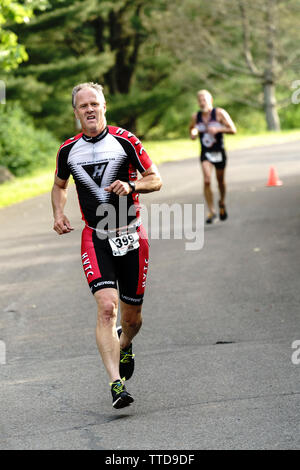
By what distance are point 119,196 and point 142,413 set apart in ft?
4.69

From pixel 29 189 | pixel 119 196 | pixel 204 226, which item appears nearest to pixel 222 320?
pixel 119 196

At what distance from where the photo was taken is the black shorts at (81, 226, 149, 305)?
6.21 meters

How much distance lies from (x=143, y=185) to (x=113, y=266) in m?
0.60

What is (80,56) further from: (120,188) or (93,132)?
(120,188)

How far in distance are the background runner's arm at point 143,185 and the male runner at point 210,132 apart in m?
7.86

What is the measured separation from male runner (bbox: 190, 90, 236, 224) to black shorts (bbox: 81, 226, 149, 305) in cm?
792

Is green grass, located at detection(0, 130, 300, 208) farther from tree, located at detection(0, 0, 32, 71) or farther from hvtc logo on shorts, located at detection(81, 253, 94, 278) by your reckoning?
hvtc logo on shorts, located at detection(81, 253, 94, 278)

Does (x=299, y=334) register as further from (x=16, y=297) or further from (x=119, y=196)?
(x=16, y=297)

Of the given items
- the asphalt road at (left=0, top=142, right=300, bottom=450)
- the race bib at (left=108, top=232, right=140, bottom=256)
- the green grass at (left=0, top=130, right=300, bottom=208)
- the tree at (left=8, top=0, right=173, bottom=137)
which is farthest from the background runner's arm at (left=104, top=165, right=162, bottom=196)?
the tree at (left=8, top=0, right=173, bottom=137)

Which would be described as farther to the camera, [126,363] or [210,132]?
[210,132]

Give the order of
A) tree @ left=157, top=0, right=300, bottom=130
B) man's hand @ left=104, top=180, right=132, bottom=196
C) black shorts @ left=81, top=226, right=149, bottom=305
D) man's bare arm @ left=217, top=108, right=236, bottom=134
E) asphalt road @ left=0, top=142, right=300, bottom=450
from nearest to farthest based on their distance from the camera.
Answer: asphalt road @ left=0, top=142, right=300, bottom=450 < man's hand @ left=104, top=180, right=132, bottom=196 < black shorts @ left=81, top=226, right=149, bottom=305 < man's bare arm @ left=217, top=108, right=236, bottom=134 < tree @ left=157, top=0, right=300, bottom=130

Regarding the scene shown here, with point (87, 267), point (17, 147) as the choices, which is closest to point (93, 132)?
point (87, 267)

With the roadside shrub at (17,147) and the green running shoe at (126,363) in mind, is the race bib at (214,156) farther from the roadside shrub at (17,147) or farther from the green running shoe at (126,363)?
the roadside shrub at (17,147)

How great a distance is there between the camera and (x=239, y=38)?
168 ft
